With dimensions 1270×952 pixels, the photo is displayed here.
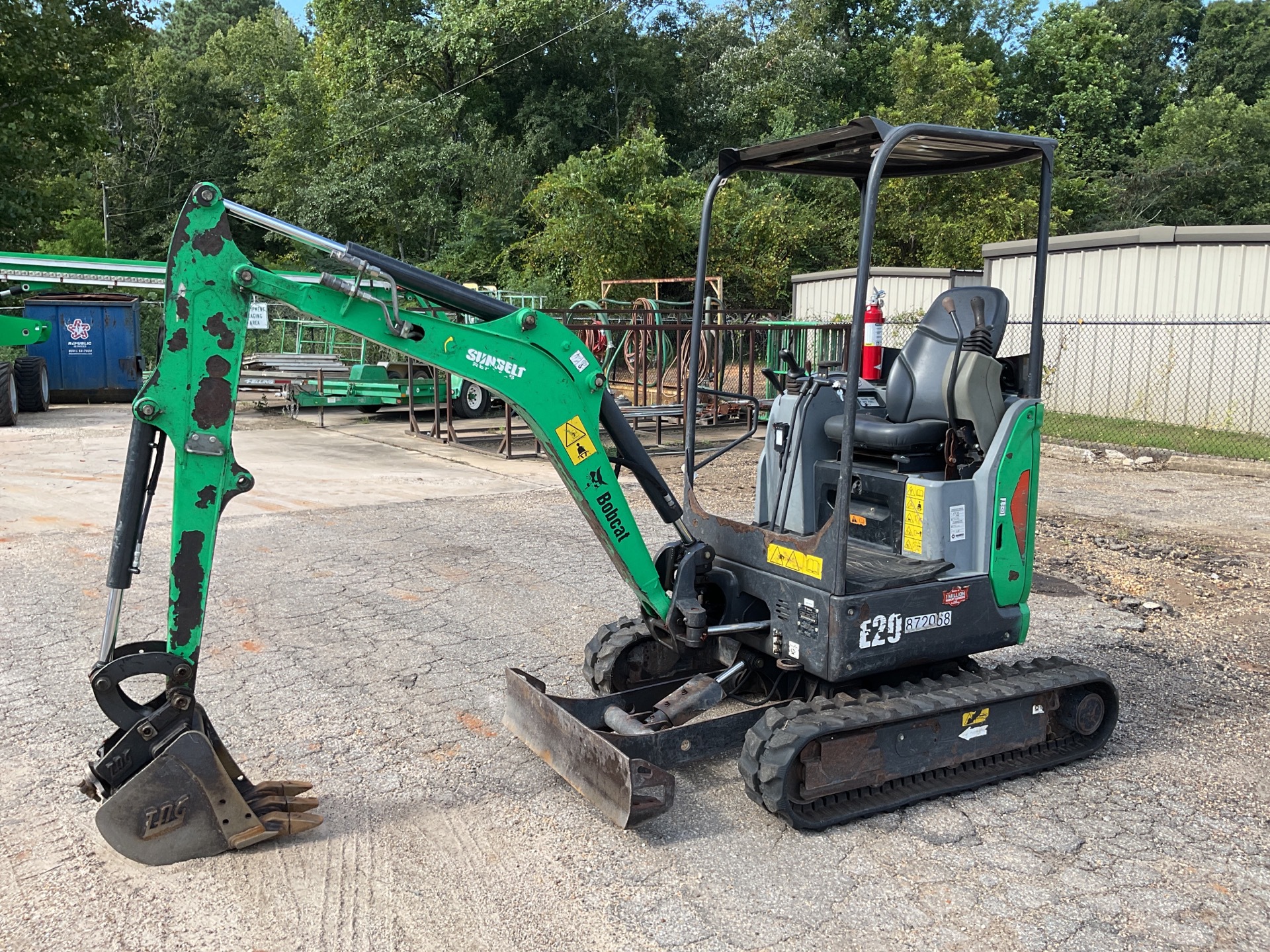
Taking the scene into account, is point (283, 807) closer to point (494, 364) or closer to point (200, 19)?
point (494, 364)

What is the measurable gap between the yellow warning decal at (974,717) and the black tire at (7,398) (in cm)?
1559

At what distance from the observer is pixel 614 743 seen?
419cm

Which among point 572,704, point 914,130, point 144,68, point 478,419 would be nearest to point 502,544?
point 572,704

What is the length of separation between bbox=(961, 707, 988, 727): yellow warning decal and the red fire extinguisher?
1.76 meters

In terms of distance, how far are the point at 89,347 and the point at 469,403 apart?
748 centimetres

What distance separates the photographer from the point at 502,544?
29.2 ft

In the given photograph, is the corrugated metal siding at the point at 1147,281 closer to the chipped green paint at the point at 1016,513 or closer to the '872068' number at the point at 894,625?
the chipped green paint at the point at 1016,513

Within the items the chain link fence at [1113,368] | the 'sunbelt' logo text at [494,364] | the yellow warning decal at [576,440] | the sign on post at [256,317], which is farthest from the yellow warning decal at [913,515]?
the chain link fence at [1113,368]

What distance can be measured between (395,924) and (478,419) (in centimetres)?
1472

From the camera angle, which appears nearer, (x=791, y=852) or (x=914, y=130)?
(x=791, y=852)

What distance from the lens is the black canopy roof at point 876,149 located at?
4383 mm

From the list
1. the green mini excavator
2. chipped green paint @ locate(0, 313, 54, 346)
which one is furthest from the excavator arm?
chipped green paint @ locate(0, 313, 54, 346)

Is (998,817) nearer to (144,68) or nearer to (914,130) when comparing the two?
(914,130)

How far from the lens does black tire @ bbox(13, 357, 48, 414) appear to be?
17.6 metres
